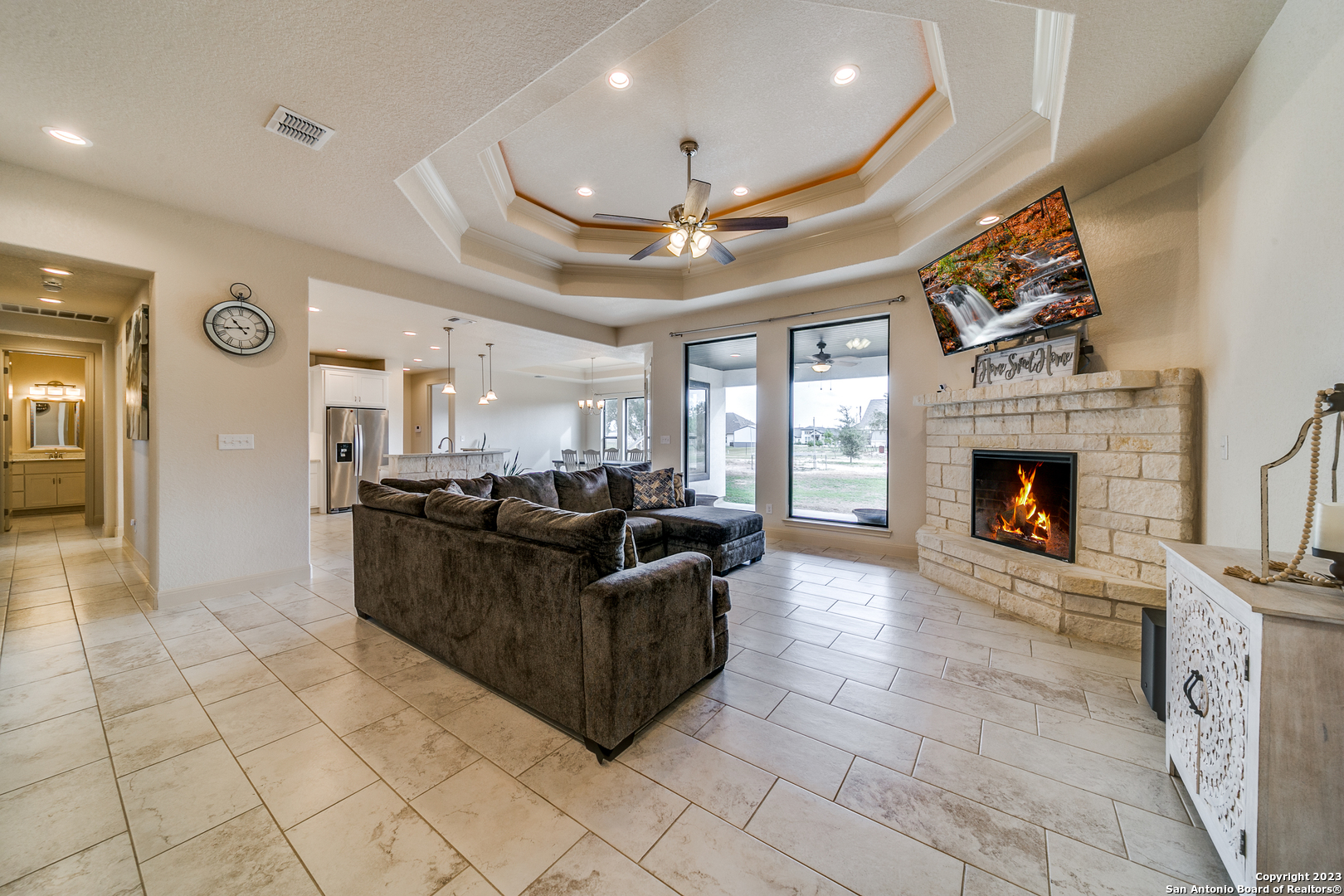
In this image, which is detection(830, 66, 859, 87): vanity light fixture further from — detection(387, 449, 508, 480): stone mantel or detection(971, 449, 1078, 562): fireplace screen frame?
detection(387, 449, 508, 480): stone mantel

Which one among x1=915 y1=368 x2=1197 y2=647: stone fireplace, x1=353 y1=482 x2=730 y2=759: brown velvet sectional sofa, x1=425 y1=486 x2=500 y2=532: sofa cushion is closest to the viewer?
x1=353 y1=482 x2=730 y2=759: brown velvet sectional sofa

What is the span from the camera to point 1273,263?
6.21 ft

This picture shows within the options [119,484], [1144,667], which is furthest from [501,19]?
[119,484]

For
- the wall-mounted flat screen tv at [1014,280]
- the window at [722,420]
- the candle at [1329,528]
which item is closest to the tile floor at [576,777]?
the candle at [1329,528]

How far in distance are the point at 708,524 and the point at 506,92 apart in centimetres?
317

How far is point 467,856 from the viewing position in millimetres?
1393

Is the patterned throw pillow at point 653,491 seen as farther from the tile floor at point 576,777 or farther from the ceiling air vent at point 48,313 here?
the ceiling air vent at point 48,313

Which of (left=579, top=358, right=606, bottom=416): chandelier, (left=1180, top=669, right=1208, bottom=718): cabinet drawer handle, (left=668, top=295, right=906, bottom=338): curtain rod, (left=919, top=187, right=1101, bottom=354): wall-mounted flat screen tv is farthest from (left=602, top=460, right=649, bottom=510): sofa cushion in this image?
(left=579, top=358, right=606, bottom=416): chandelier

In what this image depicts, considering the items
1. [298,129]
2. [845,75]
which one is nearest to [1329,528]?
[845,75]

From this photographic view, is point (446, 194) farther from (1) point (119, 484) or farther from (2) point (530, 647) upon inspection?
(1) point (119, 484)

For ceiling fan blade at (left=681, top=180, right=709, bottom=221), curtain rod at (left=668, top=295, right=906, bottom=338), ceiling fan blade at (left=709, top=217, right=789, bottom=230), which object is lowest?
curtain rod at (left=668, top=295, right=906, bottom=338)

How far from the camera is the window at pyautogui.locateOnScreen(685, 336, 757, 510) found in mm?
6117

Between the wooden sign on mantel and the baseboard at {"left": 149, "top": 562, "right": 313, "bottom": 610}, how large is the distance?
5600 millimetres

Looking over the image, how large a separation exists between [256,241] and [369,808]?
159 inches
